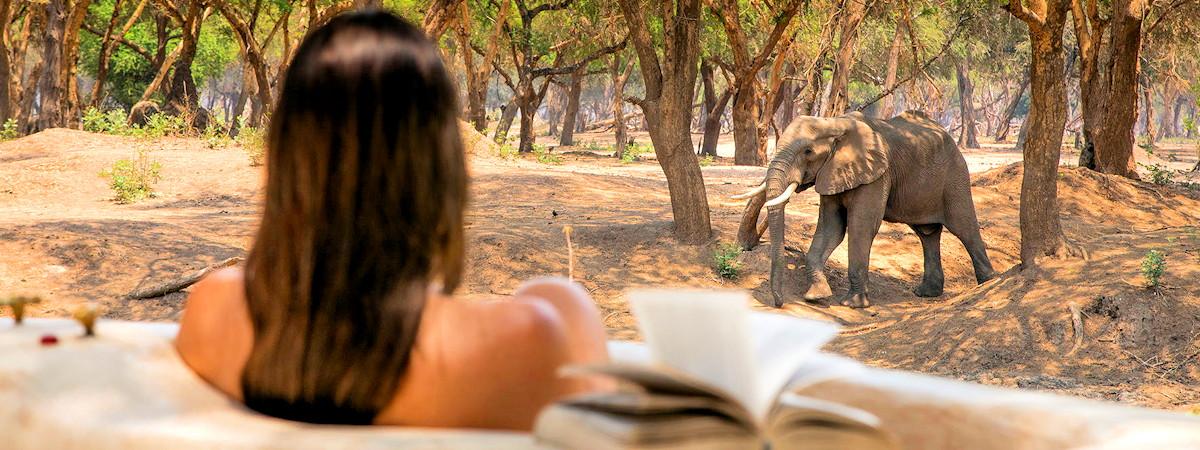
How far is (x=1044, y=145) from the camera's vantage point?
28.3 feet

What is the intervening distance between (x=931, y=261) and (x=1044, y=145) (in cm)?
267

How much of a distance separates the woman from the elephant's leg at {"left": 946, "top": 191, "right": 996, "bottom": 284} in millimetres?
9871

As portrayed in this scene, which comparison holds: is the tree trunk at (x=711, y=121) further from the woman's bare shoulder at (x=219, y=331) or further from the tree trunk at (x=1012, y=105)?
the woman's bare shoulder at (x=219, y=331)

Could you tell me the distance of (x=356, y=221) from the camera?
1708 millimetres

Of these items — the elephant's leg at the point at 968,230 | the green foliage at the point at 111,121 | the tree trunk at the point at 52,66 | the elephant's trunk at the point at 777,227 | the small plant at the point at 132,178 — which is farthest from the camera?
the tree trunk at the point at 52,66

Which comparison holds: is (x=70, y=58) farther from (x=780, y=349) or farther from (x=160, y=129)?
(x=780, y=349)

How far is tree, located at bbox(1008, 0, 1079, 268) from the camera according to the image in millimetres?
8492

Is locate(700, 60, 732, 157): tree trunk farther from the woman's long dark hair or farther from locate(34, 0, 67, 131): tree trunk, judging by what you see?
the woman's long dark hair

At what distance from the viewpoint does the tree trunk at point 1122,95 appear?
45.6 ft

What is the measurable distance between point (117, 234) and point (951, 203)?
7365mm

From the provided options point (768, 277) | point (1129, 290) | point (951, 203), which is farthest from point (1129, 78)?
point (1129, 290)

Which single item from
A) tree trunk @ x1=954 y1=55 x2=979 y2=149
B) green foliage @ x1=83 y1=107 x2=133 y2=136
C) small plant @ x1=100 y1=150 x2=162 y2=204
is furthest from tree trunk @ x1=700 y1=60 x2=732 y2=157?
tree trunk @ x1=954 y1=55 x2=979 y2=149

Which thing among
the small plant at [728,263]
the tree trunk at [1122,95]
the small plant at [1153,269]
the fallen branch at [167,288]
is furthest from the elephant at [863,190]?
the fallen branch at [167,288]

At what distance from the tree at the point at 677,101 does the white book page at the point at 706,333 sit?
31.5 ft
